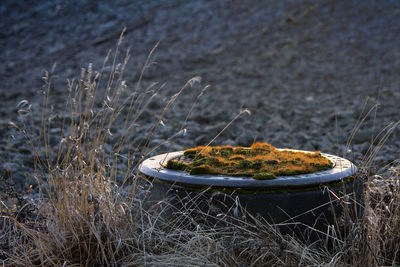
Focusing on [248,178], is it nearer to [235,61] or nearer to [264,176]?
[264,176]

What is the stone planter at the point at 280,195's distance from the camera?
236 cm

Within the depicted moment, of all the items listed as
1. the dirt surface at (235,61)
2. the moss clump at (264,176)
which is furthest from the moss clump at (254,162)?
the dirt surface at (235,61)

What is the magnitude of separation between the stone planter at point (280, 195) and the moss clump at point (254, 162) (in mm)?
56

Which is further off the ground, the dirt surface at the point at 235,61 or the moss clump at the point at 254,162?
the moss clump at the point at 254,162

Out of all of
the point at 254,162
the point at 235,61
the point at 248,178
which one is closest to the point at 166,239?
the point at 248,178

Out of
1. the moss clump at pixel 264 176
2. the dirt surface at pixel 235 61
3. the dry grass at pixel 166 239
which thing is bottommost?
the dirt surface at pixel 235 61

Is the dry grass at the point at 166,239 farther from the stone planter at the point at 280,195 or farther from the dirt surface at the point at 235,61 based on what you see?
the dirt surface at the point at 235,61

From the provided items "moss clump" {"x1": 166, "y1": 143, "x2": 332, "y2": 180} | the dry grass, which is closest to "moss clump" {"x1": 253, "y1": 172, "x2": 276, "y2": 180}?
"moss clump" {"x1": 166, "y1": 143, "x2": 332, "y2": 180}

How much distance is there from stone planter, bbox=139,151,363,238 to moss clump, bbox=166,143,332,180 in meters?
0.06

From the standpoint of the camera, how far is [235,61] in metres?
9.17

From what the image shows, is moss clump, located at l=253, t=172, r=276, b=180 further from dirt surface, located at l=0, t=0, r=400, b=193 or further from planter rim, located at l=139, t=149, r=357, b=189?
dirt surface, located at l=0, t=0, r=400, b=193

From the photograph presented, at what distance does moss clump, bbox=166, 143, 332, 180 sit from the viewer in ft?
8.18

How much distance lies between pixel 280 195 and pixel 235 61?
700 cm

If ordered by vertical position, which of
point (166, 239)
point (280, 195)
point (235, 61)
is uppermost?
point (280, 195)
